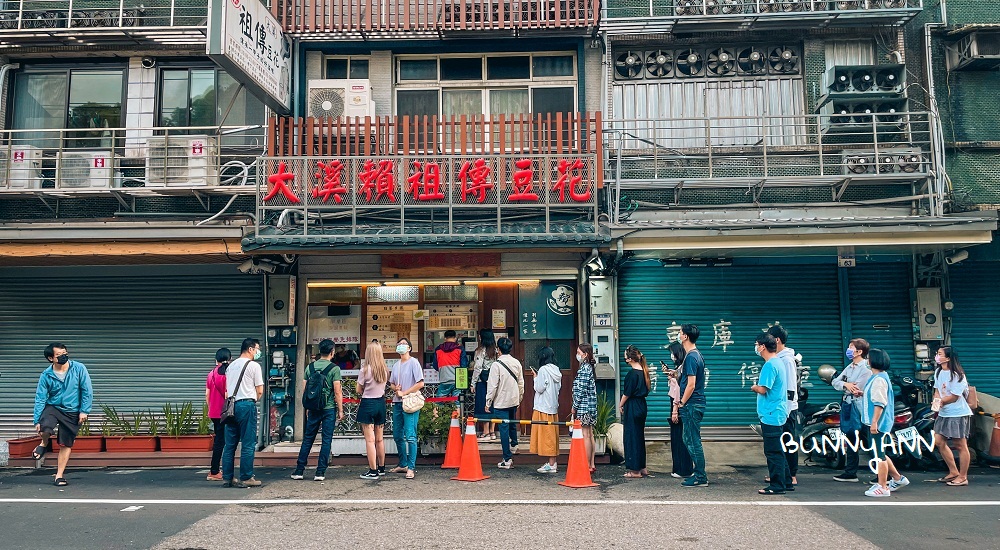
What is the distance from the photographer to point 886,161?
42.8 feet

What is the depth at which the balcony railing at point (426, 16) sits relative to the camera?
13.3 m

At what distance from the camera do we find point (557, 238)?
1132 centimetres

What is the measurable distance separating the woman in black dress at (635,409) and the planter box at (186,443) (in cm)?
662

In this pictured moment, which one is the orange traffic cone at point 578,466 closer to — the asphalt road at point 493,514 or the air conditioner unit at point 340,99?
the asphalt road at point 493,514

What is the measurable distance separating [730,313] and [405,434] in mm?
6285

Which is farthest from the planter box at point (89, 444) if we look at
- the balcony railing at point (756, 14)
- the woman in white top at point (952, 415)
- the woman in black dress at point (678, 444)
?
the woman in white top at point (952, 415)

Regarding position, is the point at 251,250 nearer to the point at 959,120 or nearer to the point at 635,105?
the point at 635,105

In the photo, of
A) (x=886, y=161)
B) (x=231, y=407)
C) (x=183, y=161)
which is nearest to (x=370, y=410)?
(x=231, y=407)

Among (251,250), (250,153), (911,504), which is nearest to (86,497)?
(251,250)

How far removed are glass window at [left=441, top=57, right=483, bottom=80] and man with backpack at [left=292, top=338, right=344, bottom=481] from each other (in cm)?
640

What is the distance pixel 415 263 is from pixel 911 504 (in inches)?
328

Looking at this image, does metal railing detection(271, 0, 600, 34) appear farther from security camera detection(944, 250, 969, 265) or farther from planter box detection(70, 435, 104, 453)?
planter box detection(70, 435, 104, 453)

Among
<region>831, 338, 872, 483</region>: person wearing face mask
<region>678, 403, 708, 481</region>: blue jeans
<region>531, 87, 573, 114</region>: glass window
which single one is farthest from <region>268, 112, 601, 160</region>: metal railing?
<region>831, 338, 872, 483</region>: person wearing face mask

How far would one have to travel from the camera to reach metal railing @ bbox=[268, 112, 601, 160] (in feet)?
41.5
